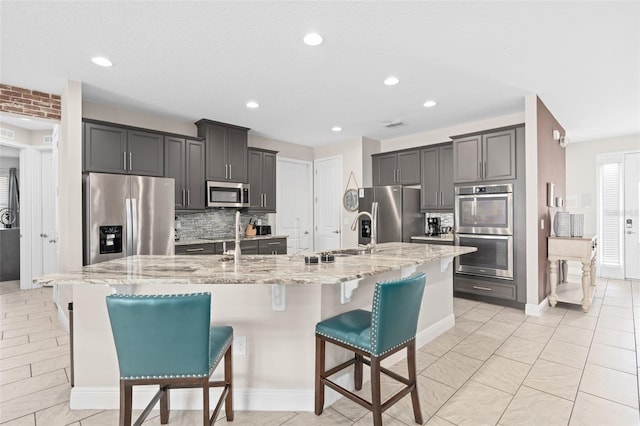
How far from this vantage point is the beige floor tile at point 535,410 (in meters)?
1.93

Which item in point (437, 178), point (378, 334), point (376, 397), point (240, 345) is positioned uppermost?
point (437, 178)

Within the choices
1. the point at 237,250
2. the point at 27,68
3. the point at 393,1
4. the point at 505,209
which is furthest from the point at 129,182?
the point at 505,209

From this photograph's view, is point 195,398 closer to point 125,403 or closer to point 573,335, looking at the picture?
point 125,403

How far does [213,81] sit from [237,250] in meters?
2.06

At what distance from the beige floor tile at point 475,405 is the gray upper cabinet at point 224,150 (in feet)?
13.3

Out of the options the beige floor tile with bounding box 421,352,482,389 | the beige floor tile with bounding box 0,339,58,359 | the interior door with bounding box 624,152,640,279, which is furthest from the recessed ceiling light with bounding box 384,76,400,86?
the interior door with bounding box 624,152,640,279

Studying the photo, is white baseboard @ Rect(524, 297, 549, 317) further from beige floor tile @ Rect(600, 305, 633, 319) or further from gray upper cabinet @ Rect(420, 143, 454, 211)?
gray upper cabinet @ Rect(420, 143, 454, 211)

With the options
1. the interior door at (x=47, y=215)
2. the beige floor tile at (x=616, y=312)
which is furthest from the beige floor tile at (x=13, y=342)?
the beige floor tile at (x=616, y=312)

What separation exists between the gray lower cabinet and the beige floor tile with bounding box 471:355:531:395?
3937 millimetres

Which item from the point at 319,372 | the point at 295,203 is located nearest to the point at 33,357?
the point at 319,372

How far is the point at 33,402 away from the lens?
2.15 meters

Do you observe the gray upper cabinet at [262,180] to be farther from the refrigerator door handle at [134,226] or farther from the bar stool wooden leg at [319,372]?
the bar stool wooden leg at [319,372]

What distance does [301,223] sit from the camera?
6559mm

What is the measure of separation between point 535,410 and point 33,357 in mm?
4005
